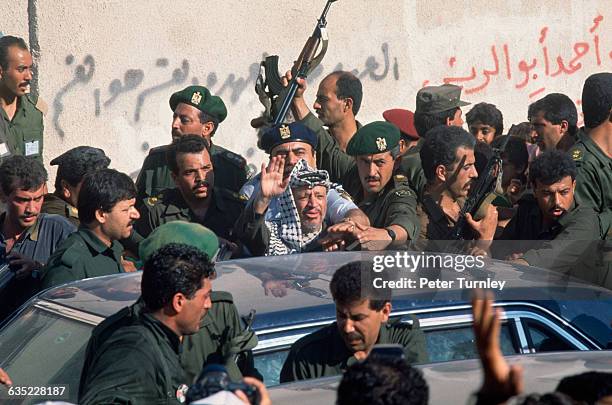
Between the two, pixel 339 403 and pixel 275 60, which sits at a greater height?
pixel 275 60

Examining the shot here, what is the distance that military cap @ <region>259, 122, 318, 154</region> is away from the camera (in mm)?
6355

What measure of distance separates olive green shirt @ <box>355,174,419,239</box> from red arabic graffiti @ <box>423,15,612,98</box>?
4042mm

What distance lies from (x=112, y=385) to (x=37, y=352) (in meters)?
0.89

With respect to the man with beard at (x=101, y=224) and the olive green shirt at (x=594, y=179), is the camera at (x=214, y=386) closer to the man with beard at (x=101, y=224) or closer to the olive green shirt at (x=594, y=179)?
the man with beard at (x=101, y=224)

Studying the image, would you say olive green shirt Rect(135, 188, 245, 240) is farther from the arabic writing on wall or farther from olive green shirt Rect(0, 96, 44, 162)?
the arabic writing on wall

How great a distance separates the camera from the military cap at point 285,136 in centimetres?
636

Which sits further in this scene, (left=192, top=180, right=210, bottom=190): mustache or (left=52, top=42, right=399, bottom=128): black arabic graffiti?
(left=52, top=42, right=399, bottom=128): black arabic graffiti

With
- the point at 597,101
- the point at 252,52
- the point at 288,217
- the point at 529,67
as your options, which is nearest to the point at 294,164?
the point at 288,217

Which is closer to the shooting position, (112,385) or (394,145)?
(112,385)

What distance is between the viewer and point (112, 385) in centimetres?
359

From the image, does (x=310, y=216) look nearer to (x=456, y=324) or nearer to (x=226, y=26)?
(x=456, y=324)

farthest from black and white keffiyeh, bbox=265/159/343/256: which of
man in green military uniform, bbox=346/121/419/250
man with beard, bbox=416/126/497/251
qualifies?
man with beard, bbox=416/126/497/251

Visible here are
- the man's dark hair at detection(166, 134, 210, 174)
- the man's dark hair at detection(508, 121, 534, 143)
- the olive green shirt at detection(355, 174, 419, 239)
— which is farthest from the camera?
the man's dark hair at detection(508, 121, 534, 143)

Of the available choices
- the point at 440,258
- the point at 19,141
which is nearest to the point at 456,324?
the point at 440,258
